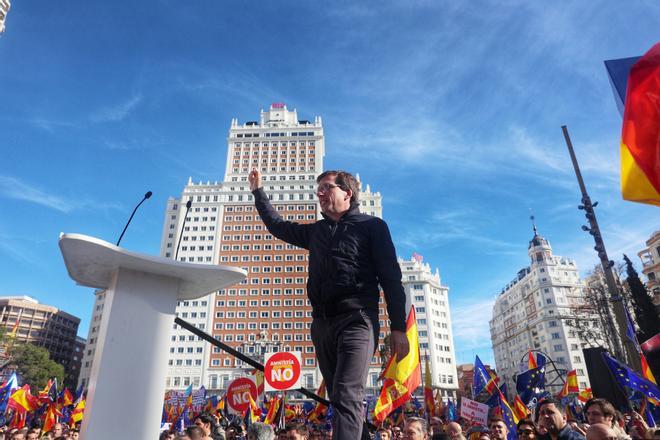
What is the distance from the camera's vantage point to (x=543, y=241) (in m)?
95.9

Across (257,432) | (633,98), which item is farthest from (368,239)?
(257,432)

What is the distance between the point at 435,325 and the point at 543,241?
36.7 meters

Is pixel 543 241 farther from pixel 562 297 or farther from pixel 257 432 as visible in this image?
pixel 257 432

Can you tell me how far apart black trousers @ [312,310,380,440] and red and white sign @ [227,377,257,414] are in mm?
11619

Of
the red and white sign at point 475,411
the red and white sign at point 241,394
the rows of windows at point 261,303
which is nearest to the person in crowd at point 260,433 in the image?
the red and white sign at point 475,411

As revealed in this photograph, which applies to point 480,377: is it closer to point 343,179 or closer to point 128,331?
point 343,179

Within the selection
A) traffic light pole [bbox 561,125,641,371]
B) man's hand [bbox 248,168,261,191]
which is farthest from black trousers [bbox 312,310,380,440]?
traffic light pole [bbox 561,125,641,371]

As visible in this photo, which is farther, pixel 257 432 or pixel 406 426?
pixel 257 432

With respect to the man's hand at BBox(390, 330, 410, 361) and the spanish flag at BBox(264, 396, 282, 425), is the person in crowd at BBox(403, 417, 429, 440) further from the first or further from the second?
the spanish flag at BBox(264, 396, 282, 425)

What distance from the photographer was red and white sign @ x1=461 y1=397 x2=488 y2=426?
406 inches

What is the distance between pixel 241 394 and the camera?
43.6 ft

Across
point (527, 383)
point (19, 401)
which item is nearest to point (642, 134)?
point (527, 383)

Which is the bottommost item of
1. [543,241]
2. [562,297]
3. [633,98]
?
[633,98]

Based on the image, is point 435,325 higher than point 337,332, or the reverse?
point 435,325
